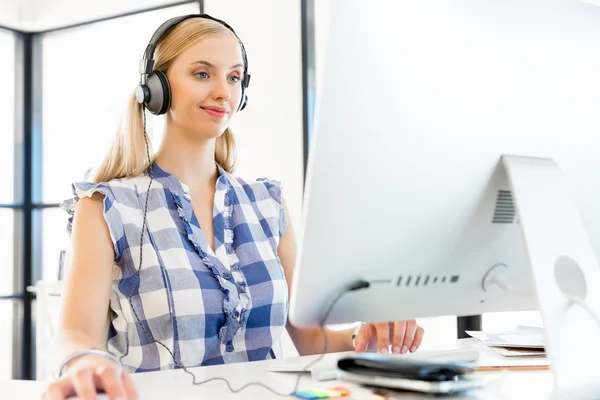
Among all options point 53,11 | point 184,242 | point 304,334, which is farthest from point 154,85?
point 53,11

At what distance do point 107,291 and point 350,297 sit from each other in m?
0.64

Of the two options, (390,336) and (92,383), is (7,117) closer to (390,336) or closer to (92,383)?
(390,336)

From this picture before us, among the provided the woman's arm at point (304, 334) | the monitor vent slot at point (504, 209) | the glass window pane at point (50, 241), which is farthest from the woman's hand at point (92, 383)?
the glass window pane at point (50, 241)

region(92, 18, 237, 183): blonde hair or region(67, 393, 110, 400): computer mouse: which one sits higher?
region(92, 18, 237, 183): blonde hair

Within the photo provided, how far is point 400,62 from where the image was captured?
25.3 inches

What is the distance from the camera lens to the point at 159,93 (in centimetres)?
137

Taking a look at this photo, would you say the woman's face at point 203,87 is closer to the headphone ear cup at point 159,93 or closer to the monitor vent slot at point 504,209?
the headphone ear cup at point 159,93

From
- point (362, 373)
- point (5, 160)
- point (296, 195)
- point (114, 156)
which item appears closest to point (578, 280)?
point (362, 373)

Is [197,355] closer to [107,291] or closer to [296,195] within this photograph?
[107,291]

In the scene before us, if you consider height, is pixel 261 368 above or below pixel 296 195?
below

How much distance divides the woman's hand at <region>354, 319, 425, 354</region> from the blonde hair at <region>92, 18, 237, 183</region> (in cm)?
57

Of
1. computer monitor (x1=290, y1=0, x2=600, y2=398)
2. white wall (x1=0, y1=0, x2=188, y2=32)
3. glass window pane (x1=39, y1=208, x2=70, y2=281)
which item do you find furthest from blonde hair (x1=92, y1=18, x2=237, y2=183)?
glass window pane (x1=39, y1=208, x2=70, y2=281)

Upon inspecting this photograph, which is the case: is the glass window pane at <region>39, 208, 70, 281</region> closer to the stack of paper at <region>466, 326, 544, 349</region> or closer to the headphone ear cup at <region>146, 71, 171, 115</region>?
the headphone ear cup at <region>146, 71, 171, 115</region>

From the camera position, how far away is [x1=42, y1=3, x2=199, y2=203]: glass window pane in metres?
3.94
